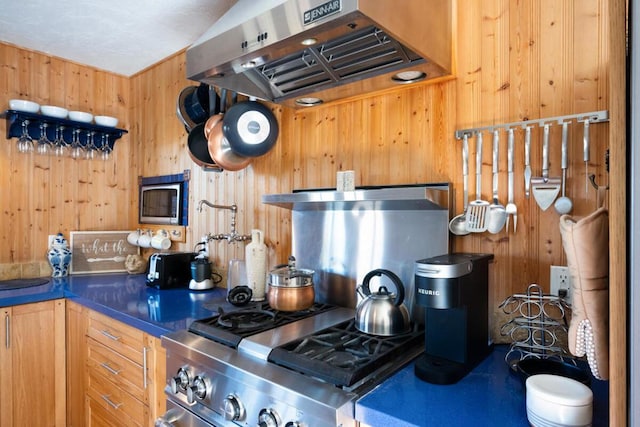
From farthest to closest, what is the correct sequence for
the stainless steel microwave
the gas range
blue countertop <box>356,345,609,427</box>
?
the stainless steel microwave
the gas range
blue countertop <box>356,345,609,427</box>

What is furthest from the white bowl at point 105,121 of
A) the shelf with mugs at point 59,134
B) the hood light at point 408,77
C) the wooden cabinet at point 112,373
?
the hood light at point 408,77

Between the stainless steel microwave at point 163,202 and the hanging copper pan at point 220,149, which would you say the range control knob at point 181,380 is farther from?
the stainless steel microwave at point 163,202

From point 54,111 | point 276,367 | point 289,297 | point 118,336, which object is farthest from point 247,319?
point 54,111

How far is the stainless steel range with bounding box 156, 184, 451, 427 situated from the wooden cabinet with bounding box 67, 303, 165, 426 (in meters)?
0.20

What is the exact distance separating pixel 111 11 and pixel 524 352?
2.45 metres

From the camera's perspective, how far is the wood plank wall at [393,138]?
1.18 meters

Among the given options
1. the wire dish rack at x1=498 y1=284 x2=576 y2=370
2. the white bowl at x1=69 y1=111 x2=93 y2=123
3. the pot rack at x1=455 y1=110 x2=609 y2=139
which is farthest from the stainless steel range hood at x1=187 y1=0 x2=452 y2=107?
the white bowl at x1=69 y1=111 x2=93 y2=123

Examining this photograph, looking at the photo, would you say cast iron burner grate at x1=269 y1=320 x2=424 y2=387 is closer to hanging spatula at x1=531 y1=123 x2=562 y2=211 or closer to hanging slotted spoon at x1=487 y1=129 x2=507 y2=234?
hanging slotted spoon at x1=487 y1=129 x2=507 y2=234

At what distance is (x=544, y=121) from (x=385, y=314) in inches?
31.3

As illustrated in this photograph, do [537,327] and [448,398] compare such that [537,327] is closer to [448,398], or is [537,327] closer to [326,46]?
[448,398]

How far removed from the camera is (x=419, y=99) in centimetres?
151

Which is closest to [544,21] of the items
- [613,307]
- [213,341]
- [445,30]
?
[445,30]

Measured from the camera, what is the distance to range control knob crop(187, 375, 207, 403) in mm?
1255

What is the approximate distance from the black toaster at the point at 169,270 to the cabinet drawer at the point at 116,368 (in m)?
0.44
